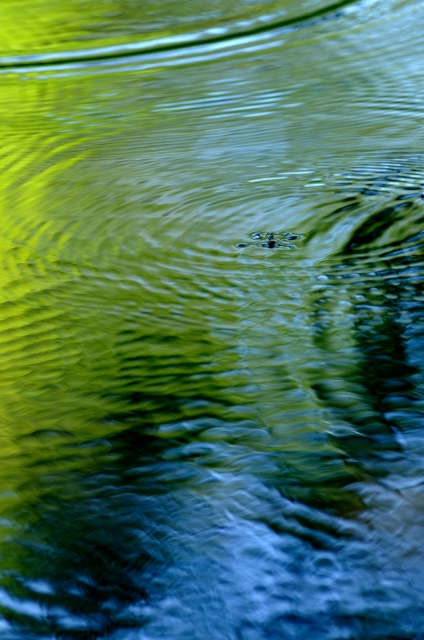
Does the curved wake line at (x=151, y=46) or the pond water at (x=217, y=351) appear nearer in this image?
the pond water at (x=217, y=351)

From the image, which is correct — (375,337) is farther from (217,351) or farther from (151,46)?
(151,46)

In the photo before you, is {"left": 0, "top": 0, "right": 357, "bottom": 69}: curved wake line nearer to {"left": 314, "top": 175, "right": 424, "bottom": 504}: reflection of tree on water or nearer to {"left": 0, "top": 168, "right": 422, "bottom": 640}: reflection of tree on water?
{"left": 314, "top": 175, "right": 424, "bottom": 504}: reflection of tree on water

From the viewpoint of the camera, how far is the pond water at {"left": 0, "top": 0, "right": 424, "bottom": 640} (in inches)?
18.3

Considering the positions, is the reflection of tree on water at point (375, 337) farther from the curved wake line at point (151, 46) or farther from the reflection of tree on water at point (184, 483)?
the curved wake line at point (151, 46)

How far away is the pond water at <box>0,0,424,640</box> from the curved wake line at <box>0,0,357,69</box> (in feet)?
0.40

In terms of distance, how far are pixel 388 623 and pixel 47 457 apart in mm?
250

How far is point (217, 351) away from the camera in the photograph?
2.20ft

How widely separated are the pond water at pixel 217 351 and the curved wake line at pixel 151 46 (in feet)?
0.40

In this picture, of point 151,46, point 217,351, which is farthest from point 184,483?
point 151,46

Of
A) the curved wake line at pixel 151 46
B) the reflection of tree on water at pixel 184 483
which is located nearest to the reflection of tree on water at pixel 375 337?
the reflection of tree on water at pixel 184 483

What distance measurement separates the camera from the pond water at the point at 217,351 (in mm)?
465

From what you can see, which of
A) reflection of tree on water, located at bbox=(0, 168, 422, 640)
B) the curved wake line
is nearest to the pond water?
reflection of tree on water, located at bbox=(0, 168, 422, 640)

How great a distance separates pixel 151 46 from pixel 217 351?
2.83ft

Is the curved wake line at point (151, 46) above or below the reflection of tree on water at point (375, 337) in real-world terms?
above
